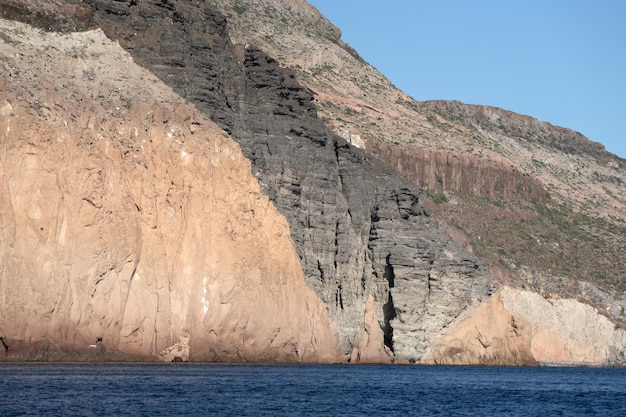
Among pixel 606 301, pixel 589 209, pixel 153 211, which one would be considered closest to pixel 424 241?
pixel 153 211

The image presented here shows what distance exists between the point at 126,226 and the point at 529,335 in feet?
147

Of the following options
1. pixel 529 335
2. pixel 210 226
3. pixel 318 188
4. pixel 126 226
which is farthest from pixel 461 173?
pixel 126 226

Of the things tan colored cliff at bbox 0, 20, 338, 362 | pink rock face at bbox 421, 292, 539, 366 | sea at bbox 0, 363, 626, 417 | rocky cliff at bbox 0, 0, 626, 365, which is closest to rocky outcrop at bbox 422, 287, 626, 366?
pink rock face at bbox 421, 292, 539, 366

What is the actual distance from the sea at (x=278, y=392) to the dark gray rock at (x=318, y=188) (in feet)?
25.3

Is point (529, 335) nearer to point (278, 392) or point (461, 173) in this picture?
point (278, 392)

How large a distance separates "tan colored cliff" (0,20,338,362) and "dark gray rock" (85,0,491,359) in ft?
13.3

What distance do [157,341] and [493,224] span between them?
287 feet

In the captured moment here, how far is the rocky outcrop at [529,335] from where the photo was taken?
10550cm

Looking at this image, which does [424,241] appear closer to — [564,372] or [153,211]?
[564,372]

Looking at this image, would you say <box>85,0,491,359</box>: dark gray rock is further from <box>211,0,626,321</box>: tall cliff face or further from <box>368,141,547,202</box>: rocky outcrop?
<box>368,141,547,202</box>: rocky outcrop

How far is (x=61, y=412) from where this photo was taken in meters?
54.3

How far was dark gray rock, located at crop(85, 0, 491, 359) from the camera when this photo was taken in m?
96.1

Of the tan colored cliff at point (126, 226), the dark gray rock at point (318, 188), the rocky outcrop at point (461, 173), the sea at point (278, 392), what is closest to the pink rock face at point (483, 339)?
the dark gray rock at point (318, 188)

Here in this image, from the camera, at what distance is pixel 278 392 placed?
69.9m
